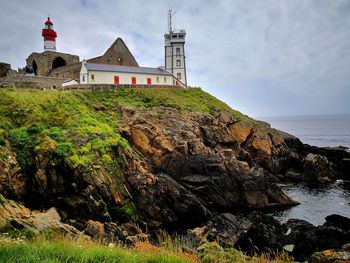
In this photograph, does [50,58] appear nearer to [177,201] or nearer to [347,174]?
[177,201]

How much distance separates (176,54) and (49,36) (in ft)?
84.1

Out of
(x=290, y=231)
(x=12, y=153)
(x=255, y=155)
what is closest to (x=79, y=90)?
(x=12, y=153)

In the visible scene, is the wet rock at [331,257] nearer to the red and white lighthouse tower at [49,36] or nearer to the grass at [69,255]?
the grass at [69,255]

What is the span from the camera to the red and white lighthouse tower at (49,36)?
53.9 metres

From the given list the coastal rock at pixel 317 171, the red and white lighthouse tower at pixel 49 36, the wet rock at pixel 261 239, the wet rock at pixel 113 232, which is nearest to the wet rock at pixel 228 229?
the wet rock at pixel 261 239

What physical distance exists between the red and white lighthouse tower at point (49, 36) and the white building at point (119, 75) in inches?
610

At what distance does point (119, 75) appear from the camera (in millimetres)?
45719

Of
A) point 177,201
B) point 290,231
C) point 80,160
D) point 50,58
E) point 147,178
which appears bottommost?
point 290,231

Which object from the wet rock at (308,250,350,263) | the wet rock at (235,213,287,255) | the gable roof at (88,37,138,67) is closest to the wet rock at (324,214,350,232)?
the wet rock at (235,213,287,255)

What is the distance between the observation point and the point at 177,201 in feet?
80.2

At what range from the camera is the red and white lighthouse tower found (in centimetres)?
5394

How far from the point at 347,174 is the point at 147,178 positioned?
111 ft

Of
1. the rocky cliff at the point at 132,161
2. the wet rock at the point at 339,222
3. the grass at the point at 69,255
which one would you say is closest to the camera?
the grass at the point at 69,255

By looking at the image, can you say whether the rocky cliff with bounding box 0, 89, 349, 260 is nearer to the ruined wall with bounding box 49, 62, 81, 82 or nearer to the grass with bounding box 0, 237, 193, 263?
the ruined wall with bounding box 49, 62, 81, 82
